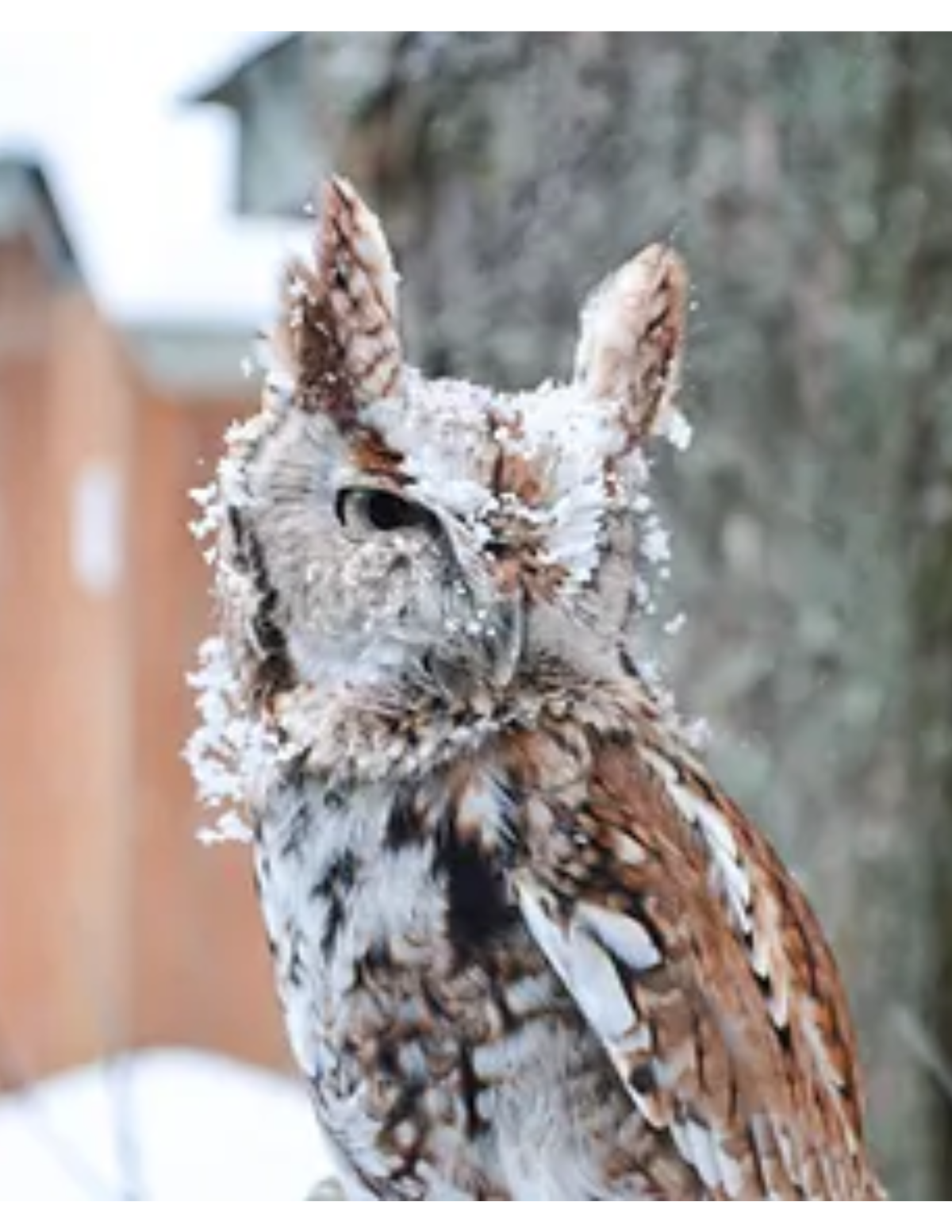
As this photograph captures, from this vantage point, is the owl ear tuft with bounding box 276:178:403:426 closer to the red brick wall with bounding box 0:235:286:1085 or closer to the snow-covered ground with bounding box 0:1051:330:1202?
the red brick wall with bounding box 0:235:286:1085

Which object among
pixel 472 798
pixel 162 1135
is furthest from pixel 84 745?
pixel 472 798

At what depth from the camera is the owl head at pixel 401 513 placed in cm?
73

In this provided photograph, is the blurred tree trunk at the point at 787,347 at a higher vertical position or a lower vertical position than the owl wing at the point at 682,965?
higher

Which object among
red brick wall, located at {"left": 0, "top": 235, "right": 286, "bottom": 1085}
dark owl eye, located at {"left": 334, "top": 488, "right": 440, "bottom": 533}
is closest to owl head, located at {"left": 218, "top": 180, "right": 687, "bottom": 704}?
dark owl eye, located at {"left": 334, "top": 488, "right": 440, "bottom": 533}

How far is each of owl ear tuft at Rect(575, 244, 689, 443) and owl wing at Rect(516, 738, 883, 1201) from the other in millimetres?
114

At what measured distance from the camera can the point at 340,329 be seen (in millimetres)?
749

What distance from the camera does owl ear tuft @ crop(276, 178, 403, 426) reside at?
74 centimetres

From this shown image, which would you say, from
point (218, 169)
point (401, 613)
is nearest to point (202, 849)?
point (401, 613)

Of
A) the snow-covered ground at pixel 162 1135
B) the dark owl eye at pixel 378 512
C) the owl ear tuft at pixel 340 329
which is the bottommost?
the snow-covered ground at pixel 162 1135

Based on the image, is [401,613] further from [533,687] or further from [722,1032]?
[722,1032]

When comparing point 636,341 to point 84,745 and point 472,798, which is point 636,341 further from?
point 84,745

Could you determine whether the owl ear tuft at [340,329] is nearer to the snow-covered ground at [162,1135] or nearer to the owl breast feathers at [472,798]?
the owl breast feathers at [472,798]

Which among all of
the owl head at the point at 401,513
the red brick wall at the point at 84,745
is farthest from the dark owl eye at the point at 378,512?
the red brick wall at the point at 84,745

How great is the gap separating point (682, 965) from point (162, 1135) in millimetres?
305
